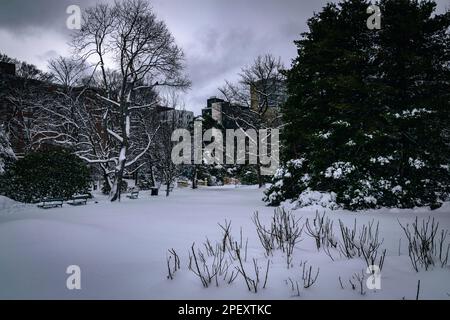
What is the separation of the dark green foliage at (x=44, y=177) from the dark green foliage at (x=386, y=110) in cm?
1428

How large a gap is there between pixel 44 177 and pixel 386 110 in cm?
1820

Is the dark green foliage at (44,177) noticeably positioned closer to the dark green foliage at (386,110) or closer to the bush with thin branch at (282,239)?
the dark green foliage at (386,110)

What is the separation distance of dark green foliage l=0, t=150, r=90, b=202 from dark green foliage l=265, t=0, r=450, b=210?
14277 mm

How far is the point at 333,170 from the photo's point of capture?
36.8 ft

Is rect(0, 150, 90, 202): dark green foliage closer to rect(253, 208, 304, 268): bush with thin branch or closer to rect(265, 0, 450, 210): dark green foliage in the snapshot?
rect(265, 0, 450, 210): dark green foliage

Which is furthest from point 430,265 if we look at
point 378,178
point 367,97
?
point 367,97

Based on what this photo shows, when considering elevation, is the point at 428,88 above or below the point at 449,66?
below

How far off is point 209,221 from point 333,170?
5789mm

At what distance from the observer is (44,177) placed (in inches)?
636

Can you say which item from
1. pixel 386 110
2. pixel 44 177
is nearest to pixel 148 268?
pixel 386 110

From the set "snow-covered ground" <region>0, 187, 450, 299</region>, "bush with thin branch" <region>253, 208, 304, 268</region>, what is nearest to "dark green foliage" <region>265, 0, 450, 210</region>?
"snow-covered ground" <region>0, 187, 450, 299</region>
